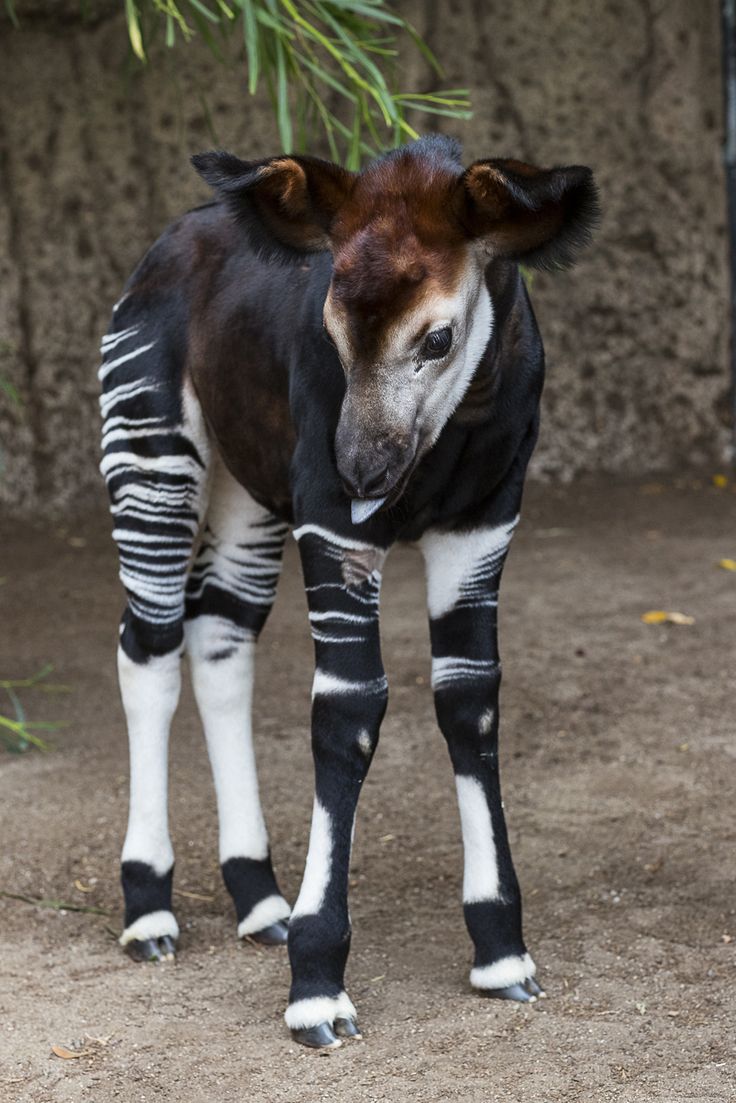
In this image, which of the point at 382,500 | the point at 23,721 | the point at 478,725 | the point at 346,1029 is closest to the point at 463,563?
the point at 478,725

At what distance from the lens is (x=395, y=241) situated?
249 cm

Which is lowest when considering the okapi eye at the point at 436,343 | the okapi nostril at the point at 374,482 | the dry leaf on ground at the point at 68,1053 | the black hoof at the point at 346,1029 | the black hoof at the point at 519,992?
the black hoof at the point at 519,992

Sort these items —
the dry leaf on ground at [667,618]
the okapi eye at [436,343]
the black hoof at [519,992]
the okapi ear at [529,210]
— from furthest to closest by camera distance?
the dry leaf on ground at [667,618] < the black hoof at [519,992] < the okapi eye at [436,343] < the okapi ear at [529,210]

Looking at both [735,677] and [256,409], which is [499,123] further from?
[256,409]

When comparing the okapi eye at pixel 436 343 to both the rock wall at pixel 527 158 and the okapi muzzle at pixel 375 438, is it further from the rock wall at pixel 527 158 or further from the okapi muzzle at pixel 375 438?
the rock wall at pixel 527 158

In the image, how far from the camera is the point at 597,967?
9.86 ft

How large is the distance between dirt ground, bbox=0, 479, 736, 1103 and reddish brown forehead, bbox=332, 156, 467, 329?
52.6 inches

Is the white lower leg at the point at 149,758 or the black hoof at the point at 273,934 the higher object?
the white lower leg at the point at 149,758

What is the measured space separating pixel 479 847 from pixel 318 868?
1.14 ft

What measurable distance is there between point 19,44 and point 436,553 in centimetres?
497

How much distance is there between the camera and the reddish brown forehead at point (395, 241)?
246cm

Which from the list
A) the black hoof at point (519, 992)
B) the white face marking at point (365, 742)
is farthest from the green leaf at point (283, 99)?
the black hoof at point (519, 992)

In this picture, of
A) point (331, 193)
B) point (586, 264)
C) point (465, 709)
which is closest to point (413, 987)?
point (465, 709)

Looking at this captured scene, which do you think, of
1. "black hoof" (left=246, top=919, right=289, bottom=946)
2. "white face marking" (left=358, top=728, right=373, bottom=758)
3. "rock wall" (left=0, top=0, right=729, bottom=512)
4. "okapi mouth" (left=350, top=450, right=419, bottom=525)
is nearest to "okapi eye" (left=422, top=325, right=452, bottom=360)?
"okapi mouth" (left=350, top=450, right=419, bottom=525)
